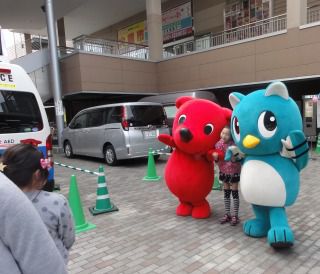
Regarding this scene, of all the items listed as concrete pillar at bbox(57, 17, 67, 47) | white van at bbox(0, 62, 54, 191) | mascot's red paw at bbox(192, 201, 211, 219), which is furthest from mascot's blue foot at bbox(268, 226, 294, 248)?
concrete pillar at bbox(57, 17, 67, 47)

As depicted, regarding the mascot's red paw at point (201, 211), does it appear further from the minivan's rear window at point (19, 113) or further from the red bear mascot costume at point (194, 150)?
the minivan's rear window at point (19, 113)

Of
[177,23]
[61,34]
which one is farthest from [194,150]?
[61,34]

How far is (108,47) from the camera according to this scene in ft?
56.0

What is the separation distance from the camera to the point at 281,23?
47.7 feet

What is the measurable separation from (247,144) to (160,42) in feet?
48.6

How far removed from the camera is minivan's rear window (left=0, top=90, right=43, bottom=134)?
17.7 feet

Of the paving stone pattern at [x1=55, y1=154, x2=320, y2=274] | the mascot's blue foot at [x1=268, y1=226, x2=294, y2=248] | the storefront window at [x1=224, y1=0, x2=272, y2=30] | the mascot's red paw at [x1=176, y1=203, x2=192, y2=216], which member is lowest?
the paving stone pattern at [x1=55, y1=154, x2=320, y2=274]

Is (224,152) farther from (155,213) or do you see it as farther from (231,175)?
(155,213)

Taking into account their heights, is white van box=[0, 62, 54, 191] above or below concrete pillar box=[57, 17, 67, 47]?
below

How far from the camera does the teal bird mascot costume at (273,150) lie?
357 cm

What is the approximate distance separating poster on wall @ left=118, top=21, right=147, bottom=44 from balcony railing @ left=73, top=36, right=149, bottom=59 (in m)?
4.59

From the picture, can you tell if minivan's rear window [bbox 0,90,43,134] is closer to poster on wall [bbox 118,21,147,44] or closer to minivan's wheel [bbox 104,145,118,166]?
minivan's wheel [bbox 104,145,118,166]

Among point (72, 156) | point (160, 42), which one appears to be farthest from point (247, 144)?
point (160, 42)

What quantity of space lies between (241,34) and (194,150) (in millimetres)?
13230
